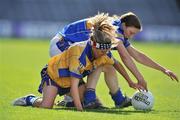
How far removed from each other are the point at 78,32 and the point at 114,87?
0.99 m

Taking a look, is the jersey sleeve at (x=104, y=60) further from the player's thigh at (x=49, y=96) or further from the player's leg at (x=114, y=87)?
the player's thigh at (x=49, y=96)

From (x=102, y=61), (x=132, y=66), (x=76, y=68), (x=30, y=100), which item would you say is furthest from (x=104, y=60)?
(x=30, y=100)

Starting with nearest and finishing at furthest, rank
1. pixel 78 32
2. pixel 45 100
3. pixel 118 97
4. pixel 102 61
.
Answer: pixel 45 100
pixel 102 61
pixel 78 32
pixel 118 97

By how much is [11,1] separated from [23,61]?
2217 cm

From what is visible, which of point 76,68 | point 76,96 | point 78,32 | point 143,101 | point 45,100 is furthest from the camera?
point 78,32

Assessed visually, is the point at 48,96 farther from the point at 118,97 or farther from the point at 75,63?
the point at 118,97

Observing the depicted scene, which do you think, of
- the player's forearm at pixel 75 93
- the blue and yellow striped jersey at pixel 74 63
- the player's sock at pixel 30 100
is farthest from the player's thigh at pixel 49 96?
the player's forearm at pixel 75 93

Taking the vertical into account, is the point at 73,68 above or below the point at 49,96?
above

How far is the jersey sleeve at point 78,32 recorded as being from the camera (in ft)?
34.7

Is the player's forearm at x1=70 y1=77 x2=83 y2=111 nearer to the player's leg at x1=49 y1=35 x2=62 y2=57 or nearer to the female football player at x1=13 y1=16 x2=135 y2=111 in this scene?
the female football player at x1=13 y1=16 x2=135 y2=111

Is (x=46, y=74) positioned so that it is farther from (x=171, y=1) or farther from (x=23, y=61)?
(x=171, y=1)

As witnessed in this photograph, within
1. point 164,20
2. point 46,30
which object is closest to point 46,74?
point 46,30

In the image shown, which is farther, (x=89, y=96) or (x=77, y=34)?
(x=77, y=34)

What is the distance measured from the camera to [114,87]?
35.1ft
